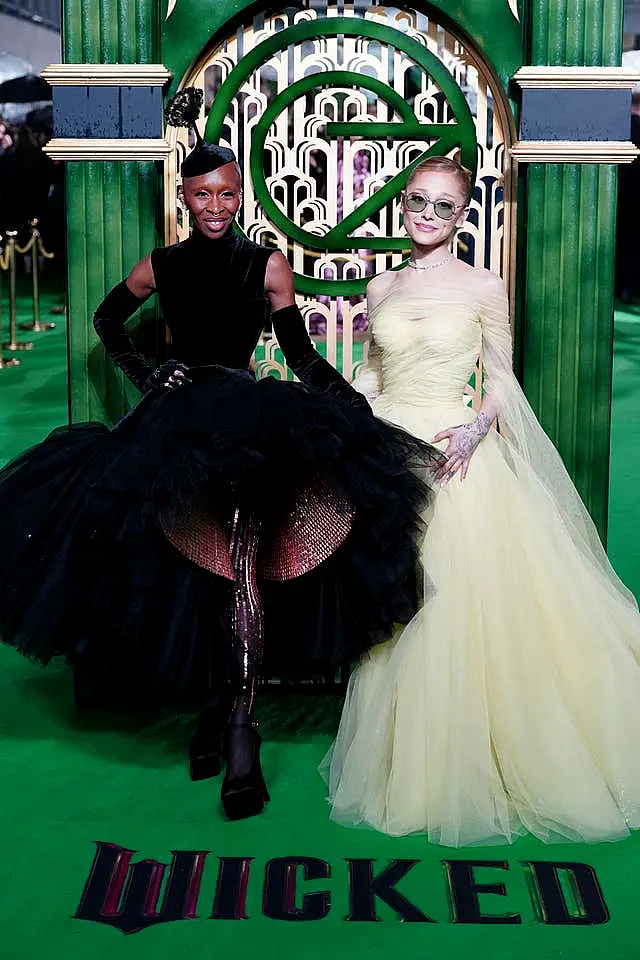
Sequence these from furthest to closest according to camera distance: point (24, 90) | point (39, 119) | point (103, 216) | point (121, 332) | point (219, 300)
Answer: point (39, 119)
point (24, 90)
point (103, 216)
point (121, 332)
point (219, 300)

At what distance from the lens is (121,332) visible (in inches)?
158

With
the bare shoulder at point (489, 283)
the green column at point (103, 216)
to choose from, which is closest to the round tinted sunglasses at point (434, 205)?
the bare shoulder at point (489, 283)

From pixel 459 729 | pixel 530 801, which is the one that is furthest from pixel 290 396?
pixel 530 801

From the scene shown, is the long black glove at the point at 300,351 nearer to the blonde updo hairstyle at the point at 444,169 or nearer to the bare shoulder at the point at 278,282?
the bare shoulder at the point at 278,282

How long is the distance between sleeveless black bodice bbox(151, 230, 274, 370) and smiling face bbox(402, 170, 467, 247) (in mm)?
460

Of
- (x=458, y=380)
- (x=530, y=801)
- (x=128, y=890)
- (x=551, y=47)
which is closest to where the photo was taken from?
(x=128, y=890)

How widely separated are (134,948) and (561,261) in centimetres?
245

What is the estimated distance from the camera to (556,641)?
3613mm

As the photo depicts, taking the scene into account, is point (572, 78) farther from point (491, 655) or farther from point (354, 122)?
point (491, 655)

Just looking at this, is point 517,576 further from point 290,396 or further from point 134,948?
point 134,948

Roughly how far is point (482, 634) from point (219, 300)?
1191 millimetres

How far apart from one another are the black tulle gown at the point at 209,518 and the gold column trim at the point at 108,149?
45 cm

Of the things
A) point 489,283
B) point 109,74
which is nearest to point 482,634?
→ point 489,283

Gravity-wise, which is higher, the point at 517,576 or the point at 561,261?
the point at 561,261
